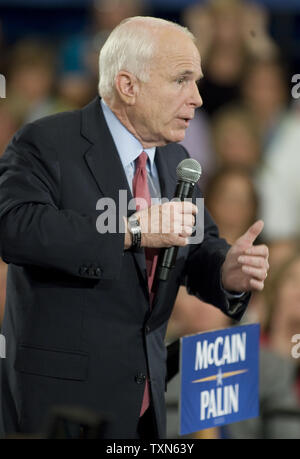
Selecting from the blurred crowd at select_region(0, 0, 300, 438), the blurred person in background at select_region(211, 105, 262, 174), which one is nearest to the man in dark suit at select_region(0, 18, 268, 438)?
the blurred crowd at select_region(0, 0, 300, 438)

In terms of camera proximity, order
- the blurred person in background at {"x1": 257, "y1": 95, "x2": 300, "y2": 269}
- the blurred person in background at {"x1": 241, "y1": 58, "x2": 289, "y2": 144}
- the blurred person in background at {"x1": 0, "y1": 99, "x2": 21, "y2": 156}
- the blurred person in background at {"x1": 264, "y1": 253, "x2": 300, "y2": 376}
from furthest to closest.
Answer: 1. the blurred person in background at {"x1": 241, "y1": 58, "x2": 289, "y2": 144}
2. the blurred person in background at {"x1": 257, "y1": 95, "x2": 300, "y2": 269}
3. the blurred person in background at {"x1": 0, "y1": 99, "x2": 21, "y2": 156}
4. the blurred person in background at {"x1": 264, "y1": 253, "x2": 300, "y2": 376}

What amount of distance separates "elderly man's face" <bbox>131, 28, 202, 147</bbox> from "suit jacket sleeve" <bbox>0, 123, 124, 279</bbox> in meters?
0.23

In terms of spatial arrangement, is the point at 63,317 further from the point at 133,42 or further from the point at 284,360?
the point at 284,360

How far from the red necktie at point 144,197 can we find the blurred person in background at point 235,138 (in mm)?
2154

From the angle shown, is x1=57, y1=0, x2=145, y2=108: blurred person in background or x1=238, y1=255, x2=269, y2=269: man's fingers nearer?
x1=238, y1=255, x2=269, y2=269: man's fingers

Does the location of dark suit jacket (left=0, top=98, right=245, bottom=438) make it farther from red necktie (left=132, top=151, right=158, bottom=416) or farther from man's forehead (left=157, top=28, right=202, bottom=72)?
man's forehead (left=157, top=28, right=202, bottom=72)

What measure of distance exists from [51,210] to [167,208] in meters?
0.22

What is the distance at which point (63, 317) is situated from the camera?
1776mm

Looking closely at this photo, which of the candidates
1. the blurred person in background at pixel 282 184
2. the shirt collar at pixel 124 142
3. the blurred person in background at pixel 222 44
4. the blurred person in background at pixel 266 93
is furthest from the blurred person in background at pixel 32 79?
the shirt collar at pixel 124 142

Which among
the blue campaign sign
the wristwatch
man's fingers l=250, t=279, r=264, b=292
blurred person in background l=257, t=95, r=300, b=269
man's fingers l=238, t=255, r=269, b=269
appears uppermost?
blurred person in background l=257, t=95, r=300, b=269

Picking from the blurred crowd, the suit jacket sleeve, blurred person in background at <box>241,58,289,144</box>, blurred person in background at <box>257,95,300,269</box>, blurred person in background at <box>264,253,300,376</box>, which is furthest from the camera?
blurred person in background at <box>241,58,289,144</box>

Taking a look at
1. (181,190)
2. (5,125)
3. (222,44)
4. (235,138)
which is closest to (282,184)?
(235,138)

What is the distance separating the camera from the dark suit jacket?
1.71 m

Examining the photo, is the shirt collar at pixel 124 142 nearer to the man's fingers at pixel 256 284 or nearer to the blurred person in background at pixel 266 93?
the man's fingers at pixel 256 284
